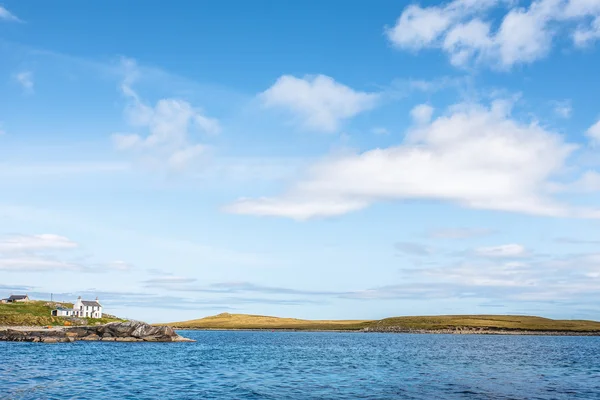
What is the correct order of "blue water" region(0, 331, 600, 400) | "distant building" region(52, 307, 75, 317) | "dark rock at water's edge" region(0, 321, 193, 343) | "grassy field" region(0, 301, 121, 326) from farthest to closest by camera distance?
"distant building" region(52, 307, 75, 317) → "grassy field" region(0, 301, 121, 326) → "dark rock at water's edge" region(0, 321, 193, 343) → "blue water" region(0, 331, 600, 400)

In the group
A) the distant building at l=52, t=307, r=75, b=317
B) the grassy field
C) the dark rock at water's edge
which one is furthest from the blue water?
the distant building at l=52, t=307, r=75, b=317

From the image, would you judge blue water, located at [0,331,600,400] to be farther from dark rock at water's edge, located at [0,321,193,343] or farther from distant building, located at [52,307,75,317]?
distant building, located at [52,307,75,317]

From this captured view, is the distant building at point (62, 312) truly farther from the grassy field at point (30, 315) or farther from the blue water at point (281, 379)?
the blue water at point (281, 379)

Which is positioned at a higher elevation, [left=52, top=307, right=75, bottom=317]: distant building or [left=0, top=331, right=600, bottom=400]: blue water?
[left=52, top=307, right=75, bottom=317]: distant building

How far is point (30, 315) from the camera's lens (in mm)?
164750

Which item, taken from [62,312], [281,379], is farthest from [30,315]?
[281,379]

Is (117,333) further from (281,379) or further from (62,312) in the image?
(281,379)

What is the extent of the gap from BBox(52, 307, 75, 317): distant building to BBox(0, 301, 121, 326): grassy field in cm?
225

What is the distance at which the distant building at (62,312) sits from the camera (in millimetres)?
182625

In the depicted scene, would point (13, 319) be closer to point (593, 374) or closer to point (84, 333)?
point (84, 333)

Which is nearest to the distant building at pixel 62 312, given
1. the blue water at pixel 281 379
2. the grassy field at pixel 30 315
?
the grassy field at pixel 30 315

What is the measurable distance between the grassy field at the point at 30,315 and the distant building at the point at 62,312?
7.40 ft

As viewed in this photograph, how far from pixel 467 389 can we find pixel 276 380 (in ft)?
67.7

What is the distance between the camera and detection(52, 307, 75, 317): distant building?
183 metres
